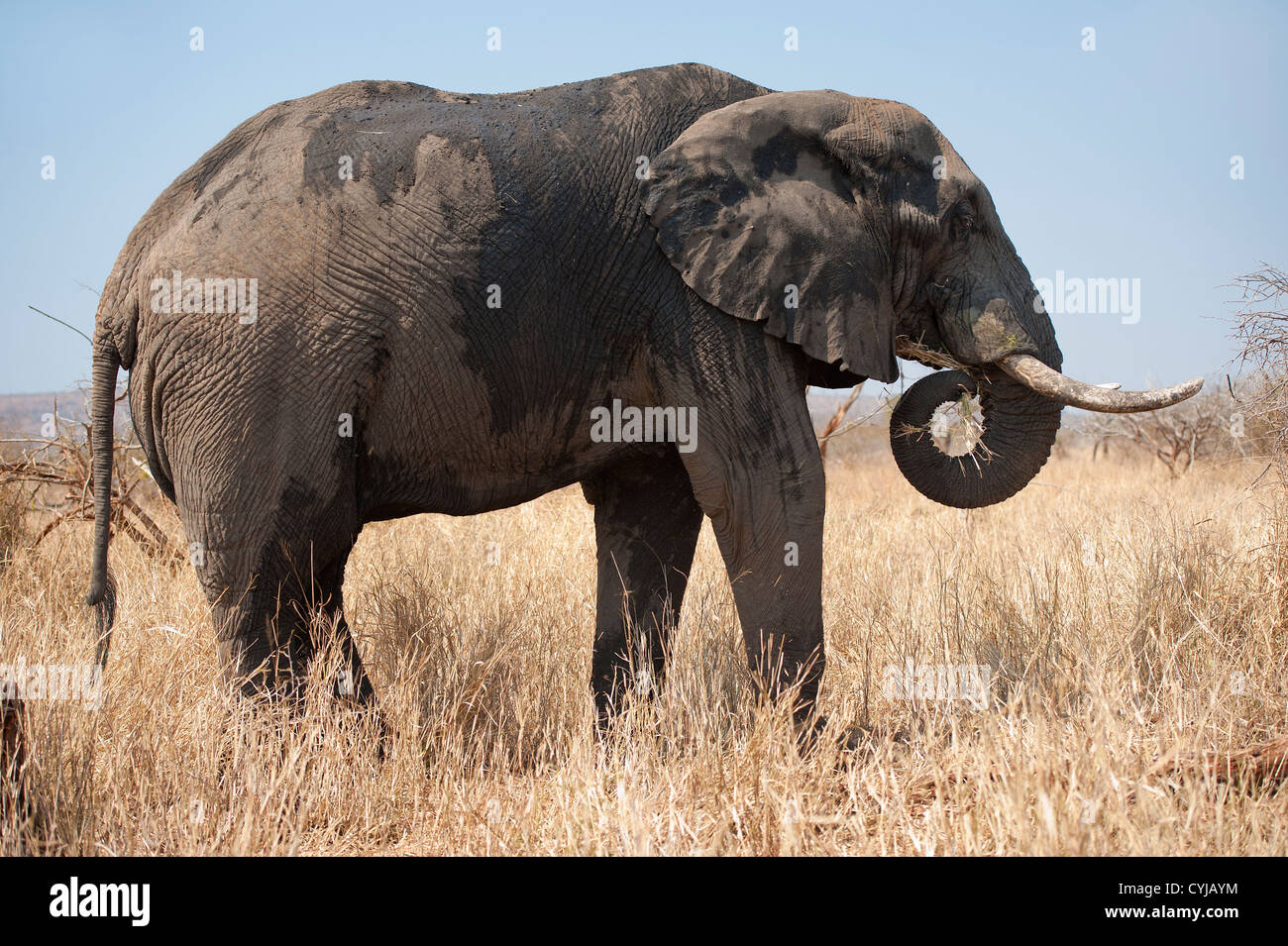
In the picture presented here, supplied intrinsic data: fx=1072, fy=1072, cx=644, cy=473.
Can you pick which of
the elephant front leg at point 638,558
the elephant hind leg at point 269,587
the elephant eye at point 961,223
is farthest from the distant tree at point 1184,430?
the elephant hind leg at point 269,587

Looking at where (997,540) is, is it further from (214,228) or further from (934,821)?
(214,228)

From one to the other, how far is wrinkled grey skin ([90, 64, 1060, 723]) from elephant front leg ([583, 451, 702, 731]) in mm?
450

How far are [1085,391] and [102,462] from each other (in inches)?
167

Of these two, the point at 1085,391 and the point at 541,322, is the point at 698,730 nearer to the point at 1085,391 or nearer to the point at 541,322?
the point at 541,322

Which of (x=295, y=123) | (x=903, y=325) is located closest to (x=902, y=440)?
(x=903, y=325)

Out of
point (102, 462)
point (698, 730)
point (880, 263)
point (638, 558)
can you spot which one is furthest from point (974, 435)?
point (102, 462)

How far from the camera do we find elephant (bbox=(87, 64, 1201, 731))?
423cm

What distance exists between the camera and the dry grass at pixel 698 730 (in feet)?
11.8

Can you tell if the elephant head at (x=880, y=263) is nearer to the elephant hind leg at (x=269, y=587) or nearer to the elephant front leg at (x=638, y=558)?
the elephant front leg at (x=638, y=558)

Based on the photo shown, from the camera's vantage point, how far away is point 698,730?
14.4 feet

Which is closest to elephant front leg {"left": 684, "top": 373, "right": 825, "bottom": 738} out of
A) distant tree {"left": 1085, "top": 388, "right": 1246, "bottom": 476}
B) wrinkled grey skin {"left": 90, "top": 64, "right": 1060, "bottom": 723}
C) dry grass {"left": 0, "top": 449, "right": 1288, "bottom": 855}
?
wrinkled grey skin {"left": 90, "top": 64, "right": 1060, "bottom": 723}

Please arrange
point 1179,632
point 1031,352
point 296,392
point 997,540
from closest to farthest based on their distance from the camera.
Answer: point 296,392 < point 1031,352 < point 1179,632 < point 997,540

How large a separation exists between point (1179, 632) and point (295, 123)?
5.05m

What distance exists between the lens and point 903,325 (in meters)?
5.01
